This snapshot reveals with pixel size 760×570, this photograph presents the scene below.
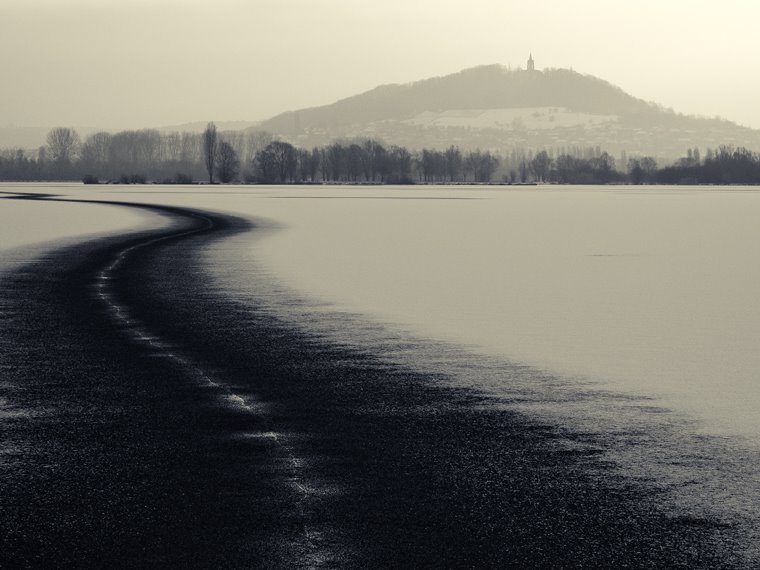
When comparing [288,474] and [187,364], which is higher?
[288,474]

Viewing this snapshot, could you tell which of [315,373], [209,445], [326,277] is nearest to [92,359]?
[315,373]

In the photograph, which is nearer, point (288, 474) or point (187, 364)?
point (288, 474)

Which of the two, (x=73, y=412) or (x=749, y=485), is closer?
(x=749, y=485)

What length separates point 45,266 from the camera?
26391 millimetres

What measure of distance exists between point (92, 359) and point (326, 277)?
1206 cm

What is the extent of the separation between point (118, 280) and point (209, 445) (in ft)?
49.5

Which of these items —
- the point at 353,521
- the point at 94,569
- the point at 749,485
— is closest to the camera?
the point at 94,569

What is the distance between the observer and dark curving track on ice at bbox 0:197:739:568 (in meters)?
5.71

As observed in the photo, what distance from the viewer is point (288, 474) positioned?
7258 mm

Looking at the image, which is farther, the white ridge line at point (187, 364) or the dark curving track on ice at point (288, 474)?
the white ridge line at point (187, 364)

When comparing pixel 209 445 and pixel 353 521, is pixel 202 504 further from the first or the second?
pixel 209 445

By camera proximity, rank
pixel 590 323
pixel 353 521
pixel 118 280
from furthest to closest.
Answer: pixel 118 280 < pixel 590 323 < pixel 353 521

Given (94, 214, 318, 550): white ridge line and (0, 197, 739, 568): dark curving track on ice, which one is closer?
(0, 197, 739, 568): dark curving track on ice

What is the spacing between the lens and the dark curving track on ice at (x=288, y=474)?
225 inches
